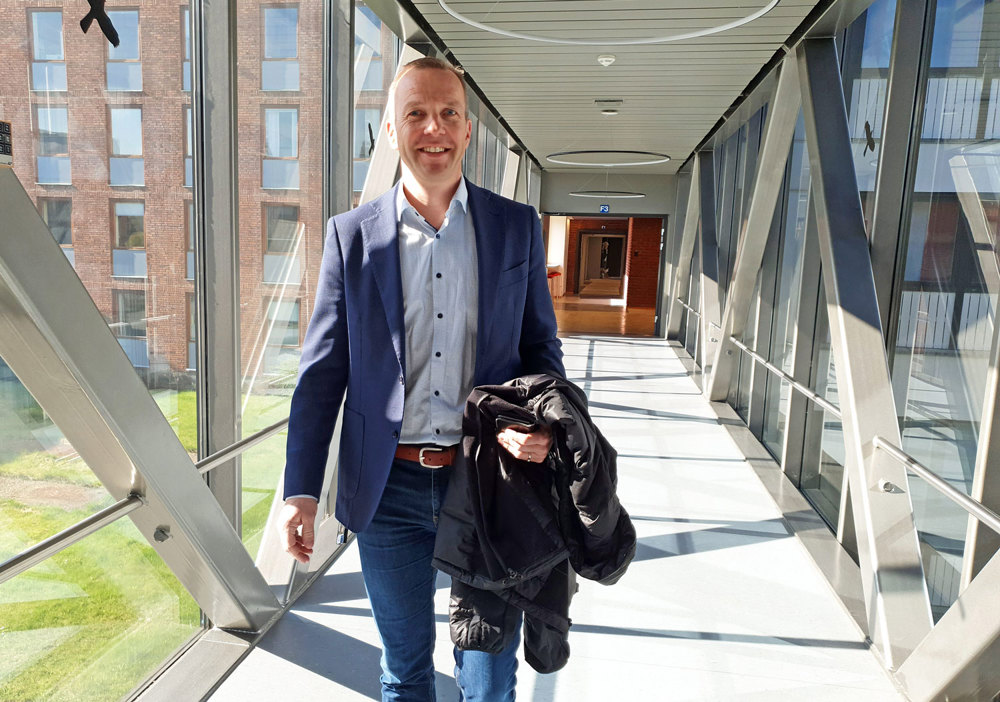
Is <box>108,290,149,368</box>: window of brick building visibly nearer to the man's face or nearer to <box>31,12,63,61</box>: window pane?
<box>31,12,63,61</box>: window pane

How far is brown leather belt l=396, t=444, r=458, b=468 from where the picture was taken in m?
1.57

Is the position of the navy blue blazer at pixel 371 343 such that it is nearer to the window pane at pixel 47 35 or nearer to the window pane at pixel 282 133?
the window pane at pixel 47 35

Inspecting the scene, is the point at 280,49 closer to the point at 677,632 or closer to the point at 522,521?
the point at 522,521

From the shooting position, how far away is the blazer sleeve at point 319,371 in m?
1.60

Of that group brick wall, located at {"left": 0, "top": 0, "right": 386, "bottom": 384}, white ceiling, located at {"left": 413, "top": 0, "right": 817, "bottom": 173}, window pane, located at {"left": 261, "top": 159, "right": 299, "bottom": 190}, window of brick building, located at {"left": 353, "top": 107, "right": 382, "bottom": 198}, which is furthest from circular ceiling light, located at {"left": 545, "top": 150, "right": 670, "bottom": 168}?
brick wall, located at {"left": 0, "top": 0, "right": 386, "bottom": 384}

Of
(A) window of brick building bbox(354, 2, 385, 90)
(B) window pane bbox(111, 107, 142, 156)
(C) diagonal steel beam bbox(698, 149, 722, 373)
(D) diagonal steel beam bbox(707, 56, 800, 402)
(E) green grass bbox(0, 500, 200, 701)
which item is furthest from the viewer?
(C) diagonal steel beam bbox(698, 149, 722, 373)

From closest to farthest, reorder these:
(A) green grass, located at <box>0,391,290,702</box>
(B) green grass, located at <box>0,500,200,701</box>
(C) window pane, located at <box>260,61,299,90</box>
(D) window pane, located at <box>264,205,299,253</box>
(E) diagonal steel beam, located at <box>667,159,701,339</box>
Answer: (A) green grass, located at <box>0,391,290,702</box>
(B) green grass, located at <box>0,500,200,701</box>
(C) window pane, located at <box>260,61,299,90</box>
(D) window pane, located at <box>264,205,299,253</box>
(E) diagonal steel beam, located at <box>667,159,701,339</box>

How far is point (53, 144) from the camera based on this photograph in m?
2.13

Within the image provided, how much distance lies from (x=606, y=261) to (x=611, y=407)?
39.0m

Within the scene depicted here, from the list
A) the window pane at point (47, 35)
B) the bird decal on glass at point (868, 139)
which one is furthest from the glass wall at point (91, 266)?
the bird decal on glass at point (868, 139)

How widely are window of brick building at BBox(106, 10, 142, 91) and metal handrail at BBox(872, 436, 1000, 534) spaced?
3002 millimetres

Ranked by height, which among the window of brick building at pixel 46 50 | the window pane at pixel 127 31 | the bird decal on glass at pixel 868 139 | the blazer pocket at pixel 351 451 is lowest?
the blazer pocket at pixel 351 451

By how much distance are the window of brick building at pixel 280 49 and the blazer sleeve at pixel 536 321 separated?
8.25 feet

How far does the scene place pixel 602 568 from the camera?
1.50m
